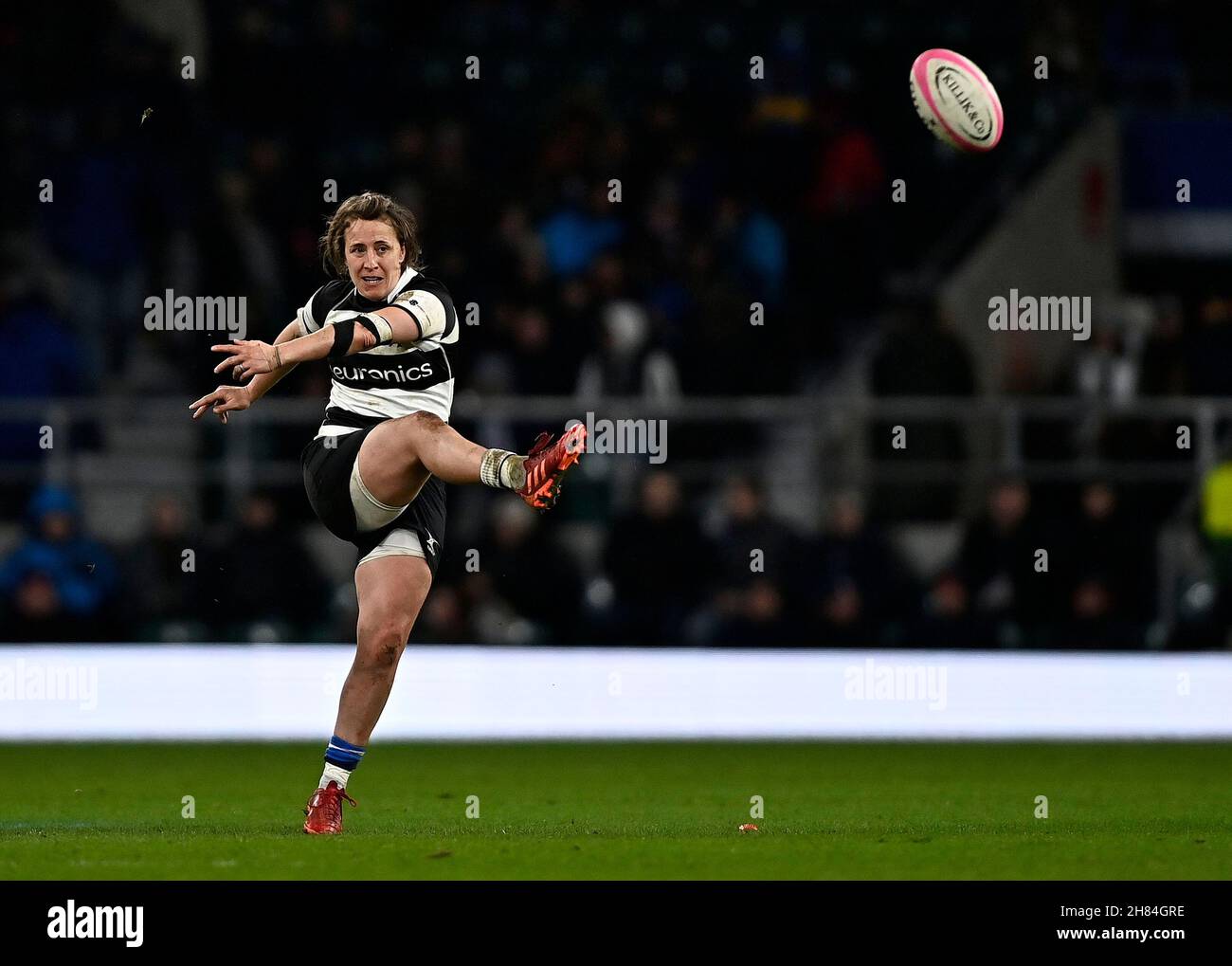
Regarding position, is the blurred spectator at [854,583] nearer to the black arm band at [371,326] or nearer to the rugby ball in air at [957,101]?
the rugby ball in air at [957,101]

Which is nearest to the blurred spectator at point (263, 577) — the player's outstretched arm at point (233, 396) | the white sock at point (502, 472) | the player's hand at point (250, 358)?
the player's outstretched arm at point (233, 396)

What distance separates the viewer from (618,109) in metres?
18.1

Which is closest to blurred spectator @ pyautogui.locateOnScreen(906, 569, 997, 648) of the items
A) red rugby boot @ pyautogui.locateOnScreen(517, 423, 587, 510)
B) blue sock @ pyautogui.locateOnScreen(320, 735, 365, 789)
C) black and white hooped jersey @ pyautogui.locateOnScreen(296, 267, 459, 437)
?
black and white hooped jersey @ pyautogui.locateOnScreen(296, 267, 459, 437)

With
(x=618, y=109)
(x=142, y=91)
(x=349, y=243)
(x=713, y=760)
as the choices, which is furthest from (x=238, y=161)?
(x=349, y=243)

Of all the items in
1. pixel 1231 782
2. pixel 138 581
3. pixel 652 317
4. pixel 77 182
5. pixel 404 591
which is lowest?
pixel 1231 782

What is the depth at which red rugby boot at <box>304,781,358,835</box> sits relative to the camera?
27.8ft

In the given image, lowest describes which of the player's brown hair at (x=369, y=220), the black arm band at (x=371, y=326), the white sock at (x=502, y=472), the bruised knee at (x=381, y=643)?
the bruised knee at (x=381, y=643)

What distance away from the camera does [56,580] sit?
14164 mm

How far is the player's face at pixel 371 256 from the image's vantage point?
28.3 feet

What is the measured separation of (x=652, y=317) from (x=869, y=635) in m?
3.02

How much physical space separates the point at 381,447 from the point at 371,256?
0.75 m

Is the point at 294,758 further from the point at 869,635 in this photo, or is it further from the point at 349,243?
the point at 349,243

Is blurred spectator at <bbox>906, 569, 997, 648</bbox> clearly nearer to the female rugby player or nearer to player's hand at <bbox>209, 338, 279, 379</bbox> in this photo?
the female rugby player

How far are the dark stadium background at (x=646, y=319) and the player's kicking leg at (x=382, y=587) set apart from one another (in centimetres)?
566
